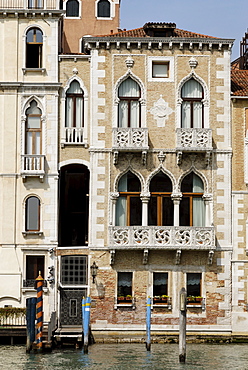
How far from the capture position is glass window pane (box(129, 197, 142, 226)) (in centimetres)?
3575

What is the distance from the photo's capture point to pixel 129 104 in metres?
36.1

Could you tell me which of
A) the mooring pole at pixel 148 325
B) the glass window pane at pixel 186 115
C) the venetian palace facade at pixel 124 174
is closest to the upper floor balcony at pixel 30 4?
the venetian palace facade at pixel 124 174

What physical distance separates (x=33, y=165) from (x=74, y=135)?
6.33 feet

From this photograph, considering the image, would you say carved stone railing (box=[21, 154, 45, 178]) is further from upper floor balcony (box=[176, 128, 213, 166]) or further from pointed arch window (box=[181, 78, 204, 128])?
pointed arch window (box=[181, 78, 204, 128])

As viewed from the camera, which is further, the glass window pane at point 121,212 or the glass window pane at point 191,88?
the glass window pane at point 191,88

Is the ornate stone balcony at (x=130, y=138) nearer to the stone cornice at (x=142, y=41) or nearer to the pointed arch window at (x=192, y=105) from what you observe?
the pointed arch window at (x=192, y=105)

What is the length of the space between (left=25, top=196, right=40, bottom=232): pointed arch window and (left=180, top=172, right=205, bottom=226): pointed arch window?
540cm

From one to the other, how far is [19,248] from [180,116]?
25.6 ft

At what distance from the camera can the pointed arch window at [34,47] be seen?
119 ft

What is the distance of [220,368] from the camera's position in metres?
28.3

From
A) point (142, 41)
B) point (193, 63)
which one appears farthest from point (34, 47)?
point (193, 63)

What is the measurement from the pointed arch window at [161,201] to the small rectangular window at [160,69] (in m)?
3.77

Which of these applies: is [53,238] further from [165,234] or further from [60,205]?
[165,234]

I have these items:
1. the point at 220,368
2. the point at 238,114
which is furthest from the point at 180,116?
the point at 220,368
